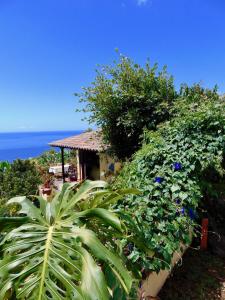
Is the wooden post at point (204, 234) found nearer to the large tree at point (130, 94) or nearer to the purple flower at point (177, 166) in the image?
the purple flower at point (177, 166)

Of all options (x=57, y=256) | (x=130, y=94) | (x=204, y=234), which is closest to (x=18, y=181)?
(x=130, y=94)

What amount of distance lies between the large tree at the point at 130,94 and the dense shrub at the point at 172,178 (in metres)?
2.55

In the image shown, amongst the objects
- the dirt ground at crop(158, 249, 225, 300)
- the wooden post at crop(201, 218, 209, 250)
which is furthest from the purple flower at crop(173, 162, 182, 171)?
the dirt ground at crop(158, 249, 225, 300)

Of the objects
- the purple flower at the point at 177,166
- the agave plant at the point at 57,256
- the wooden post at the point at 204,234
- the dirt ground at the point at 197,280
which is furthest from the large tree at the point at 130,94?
the agave plant at the point at 57,256

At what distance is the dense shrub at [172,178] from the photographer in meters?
3.18

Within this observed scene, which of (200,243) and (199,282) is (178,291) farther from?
(200,243)

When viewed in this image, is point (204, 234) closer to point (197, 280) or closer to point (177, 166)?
point (197, 280)

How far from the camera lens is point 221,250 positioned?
545cm

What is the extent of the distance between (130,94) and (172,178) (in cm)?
459

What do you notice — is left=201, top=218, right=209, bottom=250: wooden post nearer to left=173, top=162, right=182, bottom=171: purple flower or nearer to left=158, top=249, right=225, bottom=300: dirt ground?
left=158, top=249, right=225, bottom=300: dirt ground

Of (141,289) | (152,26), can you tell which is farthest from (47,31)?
(141,289)

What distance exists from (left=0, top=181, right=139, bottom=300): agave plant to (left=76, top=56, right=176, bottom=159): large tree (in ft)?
19.3

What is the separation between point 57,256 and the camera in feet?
5.64

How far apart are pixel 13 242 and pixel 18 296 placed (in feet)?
1.56
